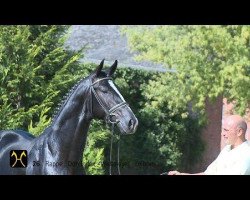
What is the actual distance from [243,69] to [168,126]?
2.95 metres

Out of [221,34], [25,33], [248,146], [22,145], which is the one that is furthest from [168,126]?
[248,146]

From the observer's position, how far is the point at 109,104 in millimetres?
5121

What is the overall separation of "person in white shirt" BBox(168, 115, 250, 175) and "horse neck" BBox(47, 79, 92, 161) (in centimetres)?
93

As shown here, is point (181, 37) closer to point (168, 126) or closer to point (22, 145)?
point (168, 126)

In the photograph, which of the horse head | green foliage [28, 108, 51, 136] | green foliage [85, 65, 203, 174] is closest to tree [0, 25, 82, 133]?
green foliage [28, 108, 51, 136]

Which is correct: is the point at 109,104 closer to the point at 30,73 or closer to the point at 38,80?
the point at 30,73

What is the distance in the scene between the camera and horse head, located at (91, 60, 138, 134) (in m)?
5.09

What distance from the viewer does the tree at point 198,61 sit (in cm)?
1150

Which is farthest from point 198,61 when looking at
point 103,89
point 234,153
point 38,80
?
point 234,153

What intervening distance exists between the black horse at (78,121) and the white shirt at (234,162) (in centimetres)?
76

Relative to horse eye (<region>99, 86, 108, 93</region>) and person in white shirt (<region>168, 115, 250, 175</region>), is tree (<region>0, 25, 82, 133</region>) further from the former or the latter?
person in white shirt (<region>168, 115, 250, 175</region>)

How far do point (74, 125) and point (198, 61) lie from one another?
7155 millimetres

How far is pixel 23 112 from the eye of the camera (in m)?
9.70

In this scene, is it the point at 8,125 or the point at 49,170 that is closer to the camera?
the point at 49,170
